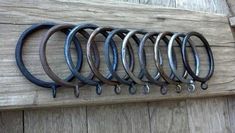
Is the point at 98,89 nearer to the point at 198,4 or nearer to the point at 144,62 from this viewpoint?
the point at 144,62

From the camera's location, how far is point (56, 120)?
0.76m

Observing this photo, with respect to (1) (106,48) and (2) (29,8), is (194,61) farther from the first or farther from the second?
(2) (29,8)

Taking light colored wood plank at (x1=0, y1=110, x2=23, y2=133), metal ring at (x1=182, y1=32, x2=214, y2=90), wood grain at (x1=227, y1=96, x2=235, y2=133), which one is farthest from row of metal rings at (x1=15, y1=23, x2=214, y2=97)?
wood grain at (x1=227, y1=96, x2=235, y2=133)

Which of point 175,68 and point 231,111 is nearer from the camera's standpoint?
point 175,68

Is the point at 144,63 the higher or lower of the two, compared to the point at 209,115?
higher

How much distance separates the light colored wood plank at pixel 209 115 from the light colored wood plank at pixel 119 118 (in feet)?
0.56

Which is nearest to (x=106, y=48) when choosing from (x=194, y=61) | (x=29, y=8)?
(x=29, y=8)

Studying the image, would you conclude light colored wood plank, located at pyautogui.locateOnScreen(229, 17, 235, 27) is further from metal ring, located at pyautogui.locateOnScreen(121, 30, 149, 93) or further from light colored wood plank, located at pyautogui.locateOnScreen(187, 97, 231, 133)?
metal ring, located at pyautogui.locateOnScreen(121, 30, 149, 93)

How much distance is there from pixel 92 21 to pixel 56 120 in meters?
0.25

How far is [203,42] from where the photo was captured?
93 cm

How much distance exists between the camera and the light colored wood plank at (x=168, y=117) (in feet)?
2.99

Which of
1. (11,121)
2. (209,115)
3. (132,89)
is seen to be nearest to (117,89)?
(132,89)

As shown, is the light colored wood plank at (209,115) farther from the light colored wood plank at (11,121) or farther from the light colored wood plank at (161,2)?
the light colored wood plank at (11,121)

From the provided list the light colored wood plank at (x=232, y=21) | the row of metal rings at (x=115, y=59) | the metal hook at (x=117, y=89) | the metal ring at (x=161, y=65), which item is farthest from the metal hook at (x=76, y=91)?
the light colored wood plank at (x=232, y=21)
